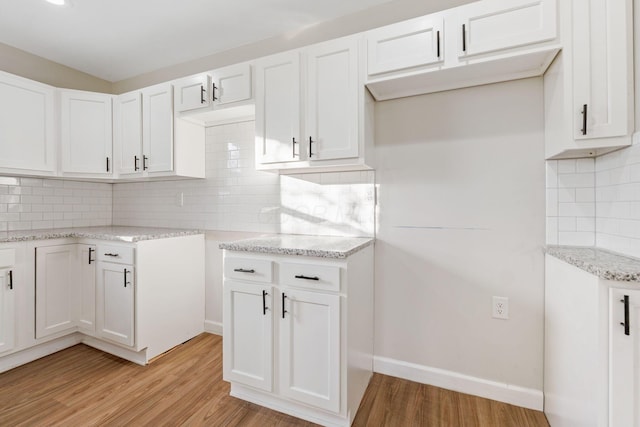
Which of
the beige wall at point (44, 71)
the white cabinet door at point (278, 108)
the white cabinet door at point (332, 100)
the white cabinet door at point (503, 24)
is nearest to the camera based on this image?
the white cabinet door at point (503, 24)

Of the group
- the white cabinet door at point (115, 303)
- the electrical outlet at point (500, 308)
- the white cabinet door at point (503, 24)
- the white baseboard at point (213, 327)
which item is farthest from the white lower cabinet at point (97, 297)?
the white cabinet door at point (503, 24)

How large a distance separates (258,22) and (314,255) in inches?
75.5

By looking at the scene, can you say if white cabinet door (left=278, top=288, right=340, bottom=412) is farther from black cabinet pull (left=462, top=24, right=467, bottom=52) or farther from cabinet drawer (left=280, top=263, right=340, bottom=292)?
black cabinet pull (left=462, top=24, right=467, bottom=52)

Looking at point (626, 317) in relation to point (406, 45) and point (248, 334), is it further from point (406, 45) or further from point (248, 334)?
point (248, 334)

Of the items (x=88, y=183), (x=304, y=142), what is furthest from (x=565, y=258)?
(x=88, y=183)

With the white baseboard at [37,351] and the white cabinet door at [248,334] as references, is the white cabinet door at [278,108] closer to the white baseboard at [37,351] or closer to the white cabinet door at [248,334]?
the white cabinet door at [248,334]

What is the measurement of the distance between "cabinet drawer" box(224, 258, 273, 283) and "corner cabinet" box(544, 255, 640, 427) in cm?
146

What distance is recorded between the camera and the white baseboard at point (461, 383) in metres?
1.77

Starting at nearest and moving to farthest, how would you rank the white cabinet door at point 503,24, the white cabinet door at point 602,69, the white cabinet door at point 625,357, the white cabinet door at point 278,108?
the white cabinet door at point 625,357 → the white cabinet door at point 602,69 → the white cabinet door at point 503,24 → the white cabinet door at point 278,108

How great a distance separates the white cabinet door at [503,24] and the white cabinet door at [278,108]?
102cm

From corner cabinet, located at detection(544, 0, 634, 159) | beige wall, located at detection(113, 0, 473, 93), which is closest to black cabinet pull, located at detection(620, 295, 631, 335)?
corner cabinet, located at detection(544, 0, 634, 159)

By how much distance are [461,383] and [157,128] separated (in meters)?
3.08

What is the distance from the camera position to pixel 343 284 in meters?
1.57

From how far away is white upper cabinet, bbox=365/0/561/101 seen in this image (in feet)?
4.82
